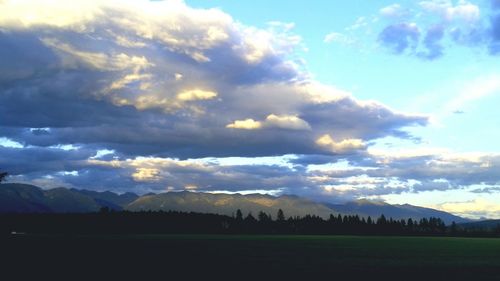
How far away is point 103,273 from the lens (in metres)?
51.4

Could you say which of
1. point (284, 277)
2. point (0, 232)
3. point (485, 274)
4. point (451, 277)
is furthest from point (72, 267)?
point (0, 232)

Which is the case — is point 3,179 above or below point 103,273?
above

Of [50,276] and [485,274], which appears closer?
[50,276]

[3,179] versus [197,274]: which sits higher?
[3,179]

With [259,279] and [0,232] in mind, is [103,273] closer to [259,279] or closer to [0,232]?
[259,279]

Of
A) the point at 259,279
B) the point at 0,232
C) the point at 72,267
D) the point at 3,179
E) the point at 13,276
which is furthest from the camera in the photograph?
the point at 0,232

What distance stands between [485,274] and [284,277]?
2361cm

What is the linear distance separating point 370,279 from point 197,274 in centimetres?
1628

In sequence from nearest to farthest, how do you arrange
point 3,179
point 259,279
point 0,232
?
point 259,279, point 3,179, point 0,232

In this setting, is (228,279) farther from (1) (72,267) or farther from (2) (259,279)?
(1) (72,267)

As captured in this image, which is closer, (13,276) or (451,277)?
(13,276)

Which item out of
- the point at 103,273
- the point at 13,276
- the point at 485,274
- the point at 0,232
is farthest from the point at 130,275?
the point at 0,232

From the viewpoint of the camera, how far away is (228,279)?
1902 inches

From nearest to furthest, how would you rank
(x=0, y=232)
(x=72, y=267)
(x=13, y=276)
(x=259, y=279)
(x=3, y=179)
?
1. (x=13, y=276)
2. (x=259, y=279)
3. (x=72, y=267)
4. (x=3, y=179)
5. (x=0, y=232)
